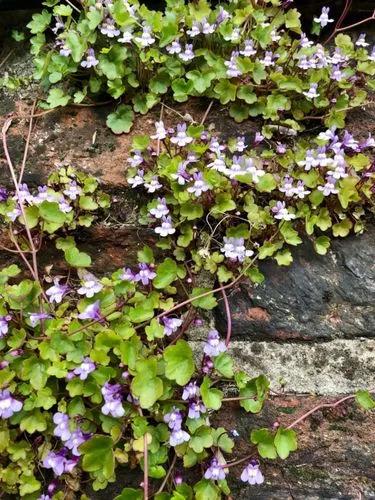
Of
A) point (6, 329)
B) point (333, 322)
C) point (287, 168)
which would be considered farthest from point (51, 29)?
point (333, 322)

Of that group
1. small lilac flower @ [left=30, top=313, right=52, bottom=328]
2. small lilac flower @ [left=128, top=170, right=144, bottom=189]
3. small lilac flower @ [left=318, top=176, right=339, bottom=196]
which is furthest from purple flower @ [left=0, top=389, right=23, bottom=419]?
small lilac flower @ [left=318, top=176, right=339, bottom=196]

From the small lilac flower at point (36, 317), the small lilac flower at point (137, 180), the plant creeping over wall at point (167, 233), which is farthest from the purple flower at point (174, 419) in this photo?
the small lilac flower at point (137, 180)

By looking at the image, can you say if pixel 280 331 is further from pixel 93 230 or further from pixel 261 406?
pixel 93 230

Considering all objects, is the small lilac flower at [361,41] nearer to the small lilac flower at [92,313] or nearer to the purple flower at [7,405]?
the small lilac flower at [92,313]

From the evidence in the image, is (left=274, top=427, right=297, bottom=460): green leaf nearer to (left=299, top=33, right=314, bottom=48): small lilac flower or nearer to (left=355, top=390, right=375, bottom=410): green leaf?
(left=355, top=390, right=375, bottom=410): green leaf

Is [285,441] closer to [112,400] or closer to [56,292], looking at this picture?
[112,400]
